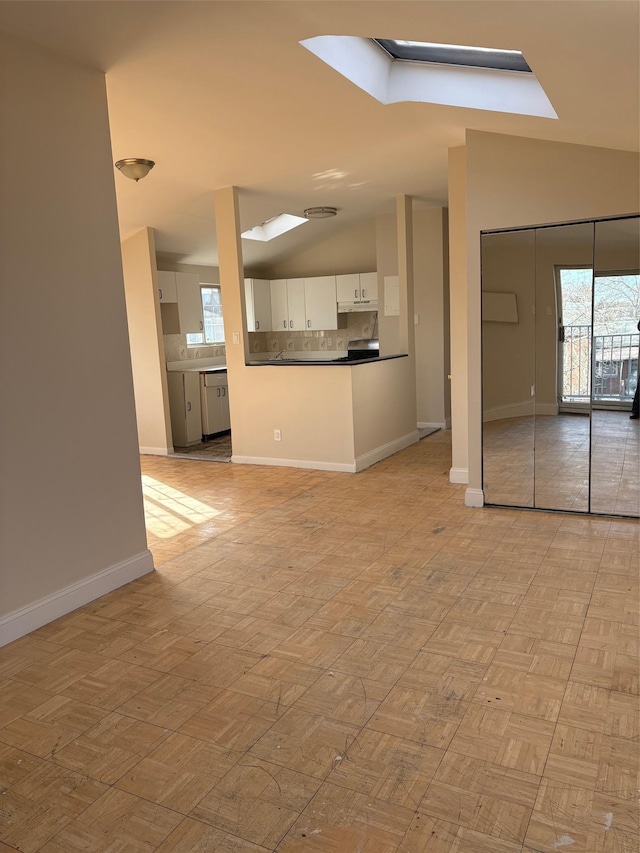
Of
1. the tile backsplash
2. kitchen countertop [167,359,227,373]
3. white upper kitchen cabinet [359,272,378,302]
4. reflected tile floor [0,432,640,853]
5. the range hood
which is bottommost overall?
reflected tile floor [0,432,640,853]

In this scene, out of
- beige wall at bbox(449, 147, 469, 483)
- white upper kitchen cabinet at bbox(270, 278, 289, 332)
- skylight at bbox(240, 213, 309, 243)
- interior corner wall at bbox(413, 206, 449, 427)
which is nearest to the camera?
beige wall at bbox(449, 147, 469, 483)

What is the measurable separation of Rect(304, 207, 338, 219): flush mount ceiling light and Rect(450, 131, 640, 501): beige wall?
115 inches

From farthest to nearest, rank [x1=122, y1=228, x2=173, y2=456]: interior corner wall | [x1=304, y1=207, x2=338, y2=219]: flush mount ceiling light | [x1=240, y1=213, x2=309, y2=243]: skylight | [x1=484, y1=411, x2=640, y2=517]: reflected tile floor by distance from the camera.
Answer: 1. [x1=240, y1=213, x2=309, y2=243]: skylight
2. [x1=304, y1=207, x2=338, y2=219]: flush mount ceiling light
3. [x1=122, y1=228, x2=173, y2=456]: interior corner wall
4. [x1=484, y1=411, x2=640, y2=517]: reflected tile floor

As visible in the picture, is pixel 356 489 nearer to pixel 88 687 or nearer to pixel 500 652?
pixel 500 652

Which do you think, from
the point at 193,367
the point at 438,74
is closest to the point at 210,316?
the point at 193,367

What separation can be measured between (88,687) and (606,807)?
6.00ft

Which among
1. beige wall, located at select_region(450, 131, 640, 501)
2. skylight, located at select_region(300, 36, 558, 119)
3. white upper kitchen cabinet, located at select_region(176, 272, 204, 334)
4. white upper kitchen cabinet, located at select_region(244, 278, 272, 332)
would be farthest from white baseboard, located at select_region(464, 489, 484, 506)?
white upper kitchen cabinet, located at select_region(244, 278, 272, 332)

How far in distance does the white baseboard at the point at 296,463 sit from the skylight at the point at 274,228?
9.87 feet

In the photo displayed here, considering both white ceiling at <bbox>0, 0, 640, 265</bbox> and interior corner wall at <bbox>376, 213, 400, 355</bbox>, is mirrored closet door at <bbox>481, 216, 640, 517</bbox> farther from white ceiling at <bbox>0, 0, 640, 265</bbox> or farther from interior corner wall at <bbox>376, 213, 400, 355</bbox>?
interior corner wall at <bbox>376, 213, 400, 355</bbox>

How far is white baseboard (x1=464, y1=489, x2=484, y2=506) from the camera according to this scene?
181 inches

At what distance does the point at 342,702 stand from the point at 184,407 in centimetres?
537

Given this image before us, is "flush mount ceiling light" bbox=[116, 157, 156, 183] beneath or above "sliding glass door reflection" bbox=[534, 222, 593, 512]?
above

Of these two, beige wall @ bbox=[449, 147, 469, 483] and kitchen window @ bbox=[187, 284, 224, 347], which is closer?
beige wall @ bbox=[449, 147, 469, 483]

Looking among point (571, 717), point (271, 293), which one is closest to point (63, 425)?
point (571, 717)
